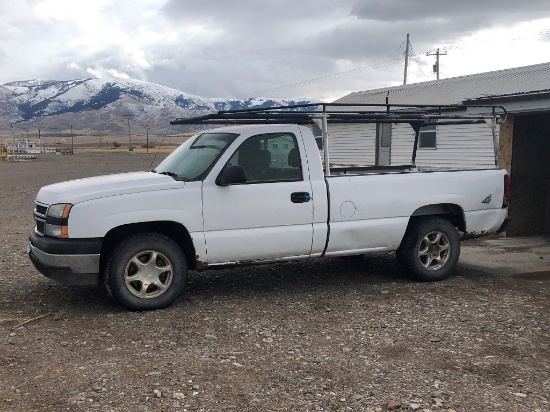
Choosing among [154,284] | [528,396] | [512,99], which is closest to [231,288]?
[154,284]

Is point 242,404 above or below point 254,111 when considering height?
below

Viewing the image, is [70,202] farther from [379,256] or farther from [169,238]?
[379,256]

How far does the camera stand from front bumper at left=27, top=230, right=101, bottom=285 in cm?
555

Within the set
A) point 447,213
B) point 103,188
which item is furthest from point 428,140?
point 103,188

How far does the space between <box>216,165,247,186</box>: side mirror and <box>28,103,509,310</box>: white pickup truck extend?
0.4 inches

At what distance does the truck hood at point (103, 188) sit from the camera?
5637 mm

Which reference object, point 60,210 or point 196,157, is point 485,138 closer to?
point 196,157

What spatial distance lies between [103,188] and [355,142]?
19.9m

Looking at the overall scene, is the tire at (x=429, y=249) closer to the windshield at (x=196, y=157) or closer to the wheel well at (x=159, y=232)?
the windshield at (x=196, y=157)

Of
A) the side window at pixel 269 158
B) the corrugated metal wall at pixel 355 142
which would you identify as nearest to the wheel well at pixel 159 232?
the side window at pixel 269 158

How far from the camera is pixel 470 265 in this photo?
8.50m

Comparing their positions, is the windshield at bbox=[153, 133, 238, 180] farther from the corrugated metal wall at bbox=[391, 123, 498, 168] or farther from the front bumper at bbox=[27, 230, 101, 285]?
the corrugated metal wall at bbox=[391, 123, 498, 168]

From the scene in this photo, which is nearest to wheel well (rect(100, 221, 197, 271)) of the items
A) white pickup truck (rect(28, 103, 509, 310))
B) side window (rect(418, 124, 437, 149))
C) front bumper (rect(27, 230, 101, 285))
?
white pickup truck (rect(28, 103, 509, 310))

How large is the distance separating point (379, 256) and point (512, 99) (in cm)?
509
